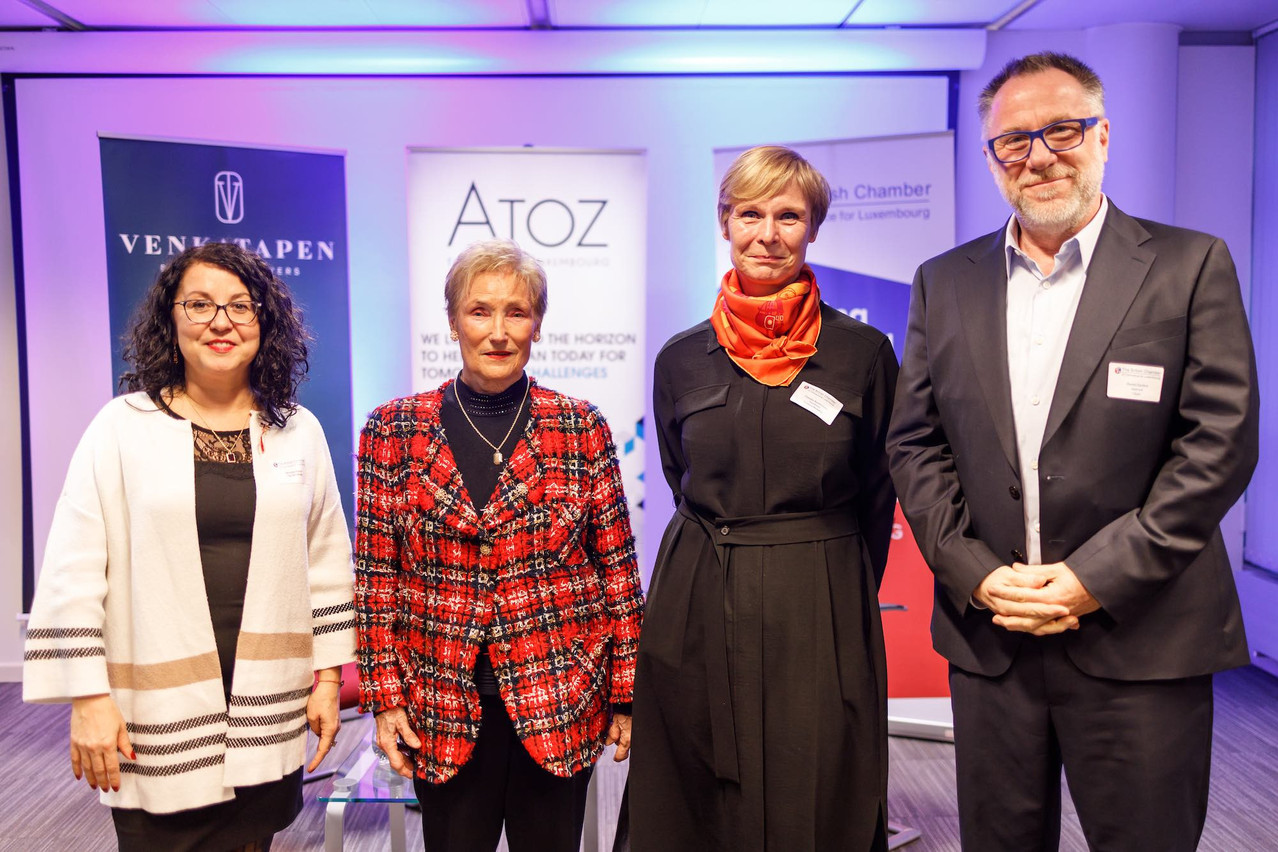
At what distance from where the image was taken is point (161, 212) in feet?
11.1

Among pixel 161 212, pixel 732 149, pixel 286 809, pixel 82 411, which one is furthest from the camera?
pixel 82 411

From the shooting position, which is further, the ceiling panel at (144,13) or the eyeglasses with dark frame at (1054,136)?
the ceiling panel at (144,13)

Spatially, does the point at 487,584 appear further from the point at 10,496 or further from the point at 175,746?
the point at 10,496

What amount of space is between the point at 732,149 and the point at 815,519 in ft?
8.00

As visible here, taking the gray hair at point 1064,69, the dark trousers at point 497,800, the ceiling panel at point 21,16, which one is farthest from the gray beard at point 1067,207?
the ceiling panel at point 21,16

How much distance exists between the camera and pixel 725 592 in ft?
5.68

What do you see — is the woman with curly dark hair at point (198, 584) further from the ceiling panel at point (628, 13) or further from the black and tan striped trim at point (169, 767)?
the ceiling panel at point (628, 13)

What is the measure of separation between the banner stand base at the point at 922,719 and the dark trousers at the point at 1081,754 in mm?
1993

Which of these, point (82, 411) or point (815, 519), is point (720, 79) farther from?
point (82, 411)

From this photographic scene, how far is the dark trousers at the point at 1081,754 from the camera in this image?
153 centimetres

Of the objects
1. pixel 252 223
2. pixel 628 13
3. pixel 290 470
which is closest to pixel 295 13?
pixel 252 223

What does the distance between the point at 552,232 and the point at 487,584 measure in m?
2.37

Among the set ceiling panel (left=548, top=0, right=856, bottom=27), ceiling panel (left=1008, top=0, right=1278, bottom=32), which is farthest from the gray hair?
ceiling panel (left=1008, top=0, right=1278, bottom=32)

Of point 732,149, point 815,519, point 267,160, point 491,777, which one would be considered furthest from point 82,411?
point 815,519
